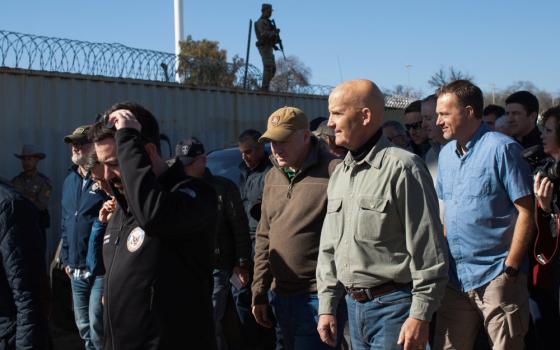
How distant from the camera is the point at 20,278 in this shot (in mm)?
3623

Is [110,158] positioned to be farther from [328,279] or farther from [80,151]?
[80,151]

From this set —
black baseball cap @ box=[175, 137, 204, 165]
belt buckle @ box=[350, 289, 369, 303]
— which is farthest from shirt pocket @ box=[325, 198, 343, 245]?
black baseball cap @ box=[175, 137, 204, 165]

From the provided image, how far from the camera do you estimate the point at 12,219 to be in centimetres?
368

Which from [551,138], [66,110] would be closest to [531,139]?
[551,138]

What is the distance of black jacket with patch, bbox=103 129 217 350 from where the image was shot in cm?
275

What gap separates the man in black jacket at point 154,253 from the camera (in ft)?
9.05

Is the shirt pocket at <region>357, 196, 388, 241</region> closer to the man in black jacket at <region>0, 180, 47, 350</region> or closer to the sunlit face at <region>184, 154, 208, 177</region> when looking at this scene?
the man in black jacket at <region>0, 180, 47, 350</region>

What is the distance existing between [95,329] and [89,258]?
1.75ft

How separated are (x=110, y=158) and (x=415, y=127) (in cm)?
431

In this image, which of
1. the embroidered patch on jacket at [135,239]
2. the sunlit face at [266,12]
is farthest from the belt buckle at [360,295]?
the sunlit face at [266,12]

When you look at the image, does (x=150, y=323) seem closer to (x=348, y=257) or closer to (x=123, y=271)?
(x=123, y=271)

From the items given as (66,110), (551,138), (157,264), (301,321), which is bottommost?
(301,321)

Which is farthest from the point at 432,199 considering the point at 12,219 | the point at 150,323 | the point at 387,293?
the point at 12,219

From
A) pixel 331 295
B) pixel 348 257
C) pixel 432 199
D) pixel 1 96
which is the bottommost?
pixel 331 295
